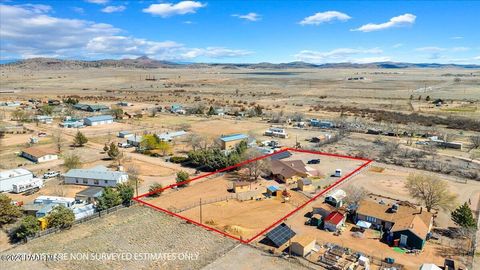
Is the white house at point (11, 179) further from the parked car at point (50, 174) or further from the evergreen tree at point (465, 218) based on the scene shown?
the evergreen tree at point (465, 218)

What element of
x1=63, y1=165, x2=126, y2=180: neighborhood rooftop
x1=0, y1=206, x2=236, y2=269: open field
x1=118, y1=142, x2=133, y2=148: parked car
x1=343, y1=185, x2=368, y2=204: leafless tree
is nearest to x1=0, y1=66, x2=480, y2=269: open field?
x1=0, y1=206, x2=236, y2=269: open field

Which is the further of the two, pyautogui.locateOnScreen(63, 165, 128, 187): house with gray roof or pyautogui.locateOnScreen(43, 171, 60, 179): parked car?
pyautogui.locateOnScreen(43, 171, 60, 179): parked car

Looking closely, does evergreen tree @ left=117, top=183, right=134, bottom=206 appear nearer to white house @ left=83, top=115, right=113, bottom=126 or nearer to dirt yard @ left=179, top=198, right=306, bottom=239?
dirt yard @ left=179, top=198, right=306, bottom=239

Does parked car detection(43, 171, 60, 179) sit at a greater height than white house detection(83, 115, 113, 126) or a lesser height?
lesser

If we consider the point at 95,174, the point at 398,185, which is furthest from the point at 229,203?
the point at 398,185

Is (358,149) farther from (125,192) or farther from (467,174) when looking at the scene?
(125,192)

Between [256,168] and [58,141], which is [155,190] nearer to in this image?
[256,168]
